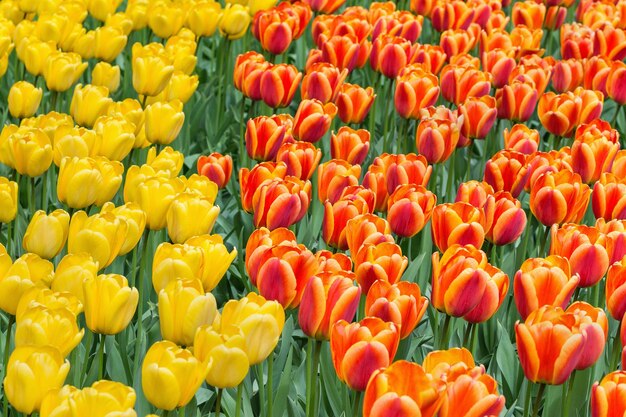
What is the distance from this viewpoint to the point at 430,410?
5.95ft

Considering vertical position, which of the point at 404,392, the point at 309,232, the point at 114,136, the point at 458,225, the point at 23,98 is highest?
the point at 404,392

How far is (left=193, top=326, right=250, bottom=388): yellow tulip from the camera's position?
198 centimetres

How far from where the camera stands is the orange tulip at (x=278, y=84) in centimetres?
388

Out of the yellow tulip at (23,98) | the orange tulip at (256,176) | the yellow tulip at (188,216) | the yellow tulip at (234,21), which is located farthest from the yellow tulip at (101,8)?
the yellow tulip at (188,216)

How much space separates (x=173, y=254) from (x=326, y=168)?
0.92 metres

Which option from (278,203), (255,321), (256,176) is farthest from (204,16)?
(255,321)

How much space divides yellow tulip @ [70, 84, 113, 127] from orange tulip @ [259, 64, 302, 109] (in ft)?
1.96


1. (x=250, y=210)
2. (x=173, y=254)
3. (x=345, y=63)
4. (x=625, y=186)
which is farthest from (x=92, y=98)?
(x=625, y=186)

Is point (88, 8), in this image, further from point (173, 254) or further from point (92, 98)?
point (173, 254)

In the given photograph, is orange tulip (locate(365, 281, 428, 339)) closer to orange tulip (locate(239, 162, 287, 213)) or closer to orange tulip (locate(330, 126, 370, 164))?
orange tulip (locate(239, 162, 287, 213))

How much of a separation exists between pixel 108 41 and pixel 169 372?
8.89 ft

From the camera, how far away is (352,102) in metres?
3.86

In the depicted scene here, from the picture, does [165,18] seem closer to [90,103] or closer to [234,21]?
[234,21]

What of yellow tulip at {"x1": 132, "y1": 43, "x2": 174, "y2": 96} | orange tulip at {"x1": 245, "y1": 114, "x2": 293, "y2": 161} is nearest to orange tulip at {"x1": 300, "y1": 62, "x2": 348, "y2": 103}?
orange tulip at {"x1": 245, "y1": 114, "x2": 293, "y2": 161}
